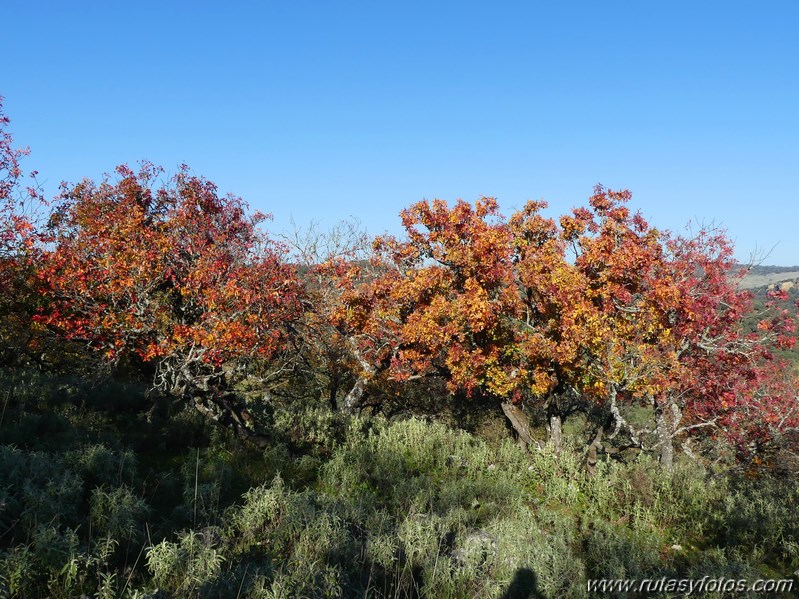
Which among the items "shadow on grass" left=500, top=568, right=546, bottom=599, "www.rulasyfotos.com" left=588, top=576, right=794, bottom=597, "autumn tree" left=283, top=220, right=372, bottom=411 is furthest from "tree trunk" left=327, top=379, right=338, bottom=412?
"www.rulasyfotos.com" left=588, top=576, right=794, bottom=597

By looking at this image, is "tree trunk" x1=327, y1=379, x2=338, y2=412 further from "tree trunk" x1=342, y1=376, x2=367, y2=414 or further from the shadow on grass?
the shadow on grass

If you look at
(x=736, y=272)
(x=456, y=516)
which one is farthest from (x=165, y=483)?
(x=736, y=272)

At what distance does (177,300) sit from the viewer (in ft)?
44.6

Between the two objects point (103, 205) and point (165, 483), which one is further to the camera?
point (103, 205)

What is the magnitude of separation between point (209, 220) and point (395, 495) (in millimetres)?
10813

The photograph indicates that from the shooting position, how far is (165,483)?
7.44 meters

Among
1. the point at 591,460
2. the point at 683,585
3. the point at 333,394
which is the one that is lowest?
the point at 683,585

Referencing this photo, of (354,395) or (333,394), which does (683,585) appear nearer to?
(354,395)

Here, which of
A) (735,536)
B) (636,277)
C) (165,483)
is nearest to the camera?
(165,483)

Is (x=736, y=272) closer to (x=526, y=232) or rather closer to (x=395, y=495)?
(x=526, y=232)

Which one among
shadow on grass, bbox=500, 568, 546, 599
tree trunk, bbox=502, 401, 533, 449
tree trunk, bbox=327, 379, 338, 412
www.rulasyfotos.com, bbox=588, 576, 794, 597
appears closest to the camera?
shadow on grass, bbox=500, 568, 546, 599

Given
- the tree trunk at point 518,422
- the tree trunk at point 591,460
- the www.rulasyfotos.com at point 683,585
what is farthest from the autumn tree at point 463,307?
the www.rulasyfotos.com at point 683,585

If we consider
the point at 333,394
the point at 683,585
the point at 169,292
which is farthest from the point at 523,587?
the point at 333,394

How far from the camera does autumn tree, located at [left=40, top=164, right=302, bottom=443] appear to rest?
1130 centimetres
